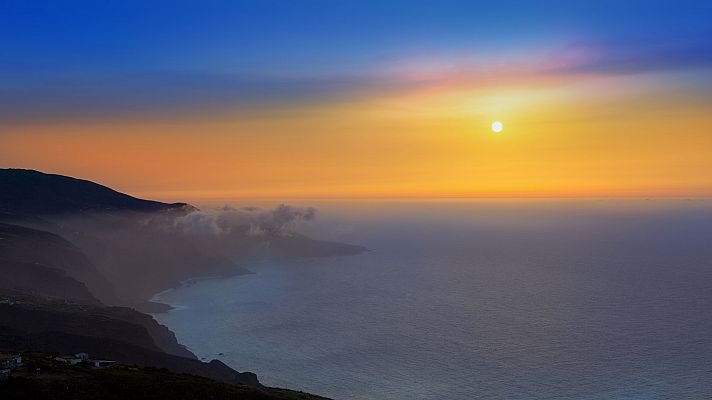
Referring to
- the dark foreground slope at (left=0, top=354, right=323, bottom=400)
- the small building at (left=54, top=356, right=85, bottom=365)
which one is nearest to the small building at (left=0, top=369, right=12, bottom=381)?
the dark foreground slope at (left=0, top=354, right=323, bottom=400)

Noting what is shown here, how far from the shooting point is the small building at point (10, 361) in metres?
60.1

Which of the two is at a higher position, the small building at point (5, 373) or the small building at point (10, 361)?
the small building at point (5, 373)

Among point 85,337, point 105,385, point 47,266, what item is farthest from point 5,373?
point 47,266

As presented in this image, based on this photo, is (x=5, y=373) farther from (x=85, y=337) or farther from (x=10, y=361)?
(x=85, y=337)

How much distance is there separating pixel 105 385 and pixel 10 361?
1404 cm

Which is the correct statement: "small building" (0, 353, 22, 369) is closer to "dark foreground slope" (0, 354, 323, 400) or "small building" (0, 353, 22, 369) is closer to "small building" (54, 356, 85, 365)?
"dark foreground slope" (0, 354, 323, 400)

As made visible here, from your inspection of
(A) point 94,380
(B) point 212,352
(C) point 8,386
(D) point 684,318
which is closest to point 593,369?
(D) point 684,318

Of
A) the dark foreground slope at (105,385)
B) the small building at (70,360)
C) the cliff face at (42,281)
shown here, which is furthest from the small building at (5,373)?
the cliff face at (42,281)

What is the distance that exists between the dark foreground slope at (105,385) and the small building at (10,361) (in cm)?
103

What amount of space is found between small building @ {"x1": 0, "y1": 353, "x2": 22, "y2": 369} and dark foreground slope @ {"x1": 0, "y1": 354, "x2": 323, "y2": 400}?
1034 millimetres

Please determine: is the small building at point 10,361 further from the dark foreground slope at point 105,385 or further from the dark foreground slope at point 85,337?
the dark foreground slope at point 85,337

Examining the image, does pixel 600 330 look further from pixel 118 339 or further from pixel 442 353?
pixel 118 339

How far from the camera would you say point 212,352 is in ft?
470

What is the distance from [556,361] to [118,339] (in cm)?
9142
